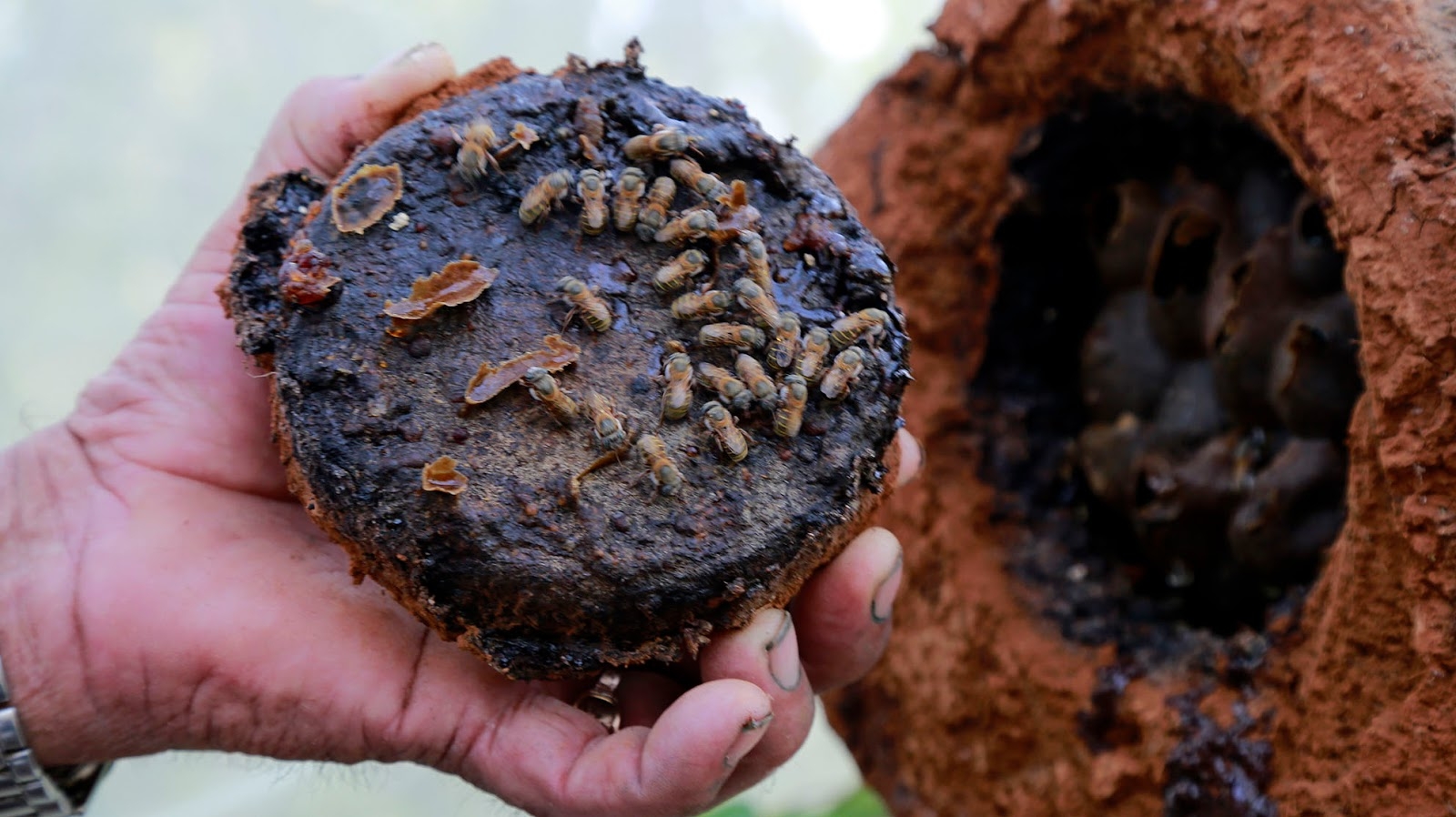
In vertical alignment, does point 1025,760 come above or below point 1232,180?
below

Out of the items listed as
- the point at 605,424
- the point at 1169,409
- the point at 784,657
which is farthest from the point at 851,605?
the point at 1169,409

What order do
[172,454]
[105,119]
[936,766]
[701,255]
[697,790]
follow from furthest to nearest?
[105,119]
[936,766]
[172,454]
[701,255]
[697,790]

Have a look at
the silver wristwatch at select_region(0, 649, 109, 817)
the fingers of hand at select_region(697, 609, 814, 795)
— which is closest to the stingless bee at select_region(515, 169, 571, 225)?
the fingers of hand at select_region(697, 609, 814, 795)

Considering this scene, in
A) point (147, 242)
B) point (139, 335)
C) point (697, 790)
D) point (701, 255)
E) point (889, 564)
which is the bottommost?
point (147, 242)

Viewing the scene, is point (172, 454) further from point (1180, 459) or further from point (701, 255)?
point (1180, 459)

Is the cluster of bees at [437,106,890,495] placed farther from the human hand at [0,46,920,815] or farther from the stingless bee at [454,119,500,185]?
the human hand at [0,46,920,815]

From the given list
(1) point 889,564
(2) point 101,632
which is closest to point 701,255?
(1) point 889,564

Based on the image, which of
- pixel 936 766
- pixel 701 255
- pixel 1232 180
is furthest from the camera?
pixel 936 766
